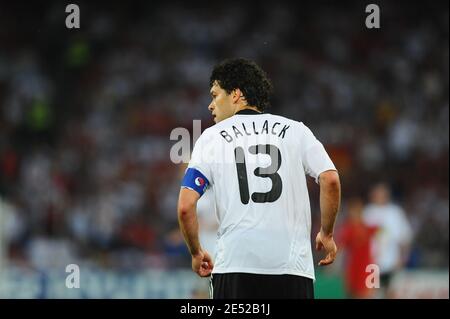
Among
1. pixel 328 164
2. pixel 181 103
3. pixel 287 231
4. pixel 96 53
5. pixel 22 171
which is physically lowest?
pixel 287 231

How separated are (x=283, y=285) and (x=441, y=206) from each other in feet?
38.6

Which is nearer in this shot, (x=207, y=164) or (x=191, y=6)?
(x=207, y=164)

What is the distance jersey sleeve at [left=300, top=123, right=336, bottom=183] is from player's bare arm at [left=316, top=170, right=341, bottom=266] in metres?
0.03

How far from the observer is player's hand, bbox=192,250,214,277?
4.63 m

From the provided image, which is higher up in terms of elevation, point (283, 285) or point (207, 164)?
point (207, 164)

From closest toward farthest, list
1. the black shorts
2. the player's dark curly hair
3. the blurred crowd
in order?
1. the black shorts
2. the player's dark curly hair
3. the blurred crowd

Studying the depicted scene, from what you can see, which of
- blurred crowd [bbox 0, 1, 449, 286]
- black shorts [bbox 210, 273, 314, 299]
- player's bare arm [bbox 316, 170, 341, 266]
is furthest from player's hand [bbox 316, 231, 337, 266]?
blurred crowd [bbox 0, 1, 449, 286]

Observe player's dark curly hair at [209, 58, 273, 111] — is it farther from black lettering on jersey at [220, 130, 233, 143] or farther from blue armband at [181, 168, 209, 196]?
blue armband at [181, 168, 209, 196]

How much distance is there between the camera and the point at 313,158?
4.62 metres

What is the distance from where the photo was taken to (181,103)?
1773 centimetres

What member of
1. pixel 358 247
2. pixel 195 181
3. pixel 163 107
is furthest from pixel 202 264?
pixel 163 107

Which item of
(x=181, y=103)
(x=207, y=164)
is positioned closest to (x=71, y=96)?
(x=181, y=103)
